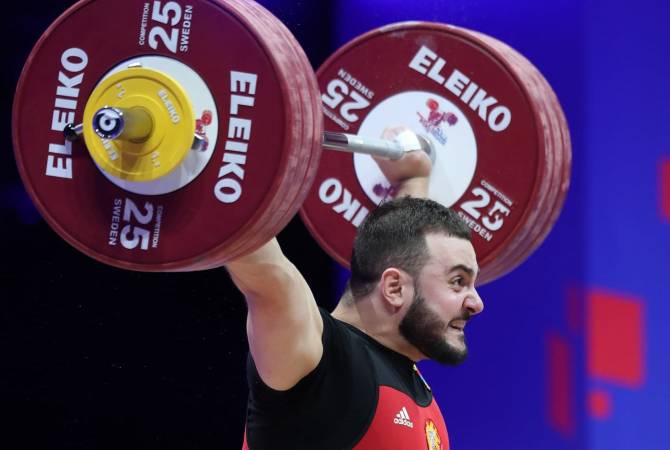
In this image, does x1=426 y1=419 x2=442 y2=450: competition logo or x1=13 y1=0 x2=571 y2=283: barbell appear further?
x1=426 y1=419 x2=442 y2=450: competition logo

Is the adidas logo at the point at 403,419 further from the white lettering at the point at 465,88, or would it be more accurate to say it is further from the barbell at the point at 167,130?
the white lettering at the point at 465,88

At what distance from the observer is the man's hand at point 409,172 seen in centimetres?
281

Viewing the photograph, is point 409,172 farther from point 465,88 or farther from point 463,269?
point 463,269

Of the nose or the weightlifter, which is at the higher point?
the nose

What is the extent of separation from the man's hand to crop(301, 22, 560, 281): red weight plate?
5 cm

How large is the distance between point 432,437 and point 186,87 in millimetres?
974

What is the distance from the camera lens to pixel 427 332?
92.9 inches

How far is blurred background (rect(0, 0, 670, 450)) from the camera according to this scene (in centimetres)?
313

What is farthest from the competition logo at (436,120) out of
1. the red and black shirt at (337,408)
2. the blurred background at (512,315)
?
the blurred background at (512,315)

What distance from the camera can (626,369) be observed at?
3535mm

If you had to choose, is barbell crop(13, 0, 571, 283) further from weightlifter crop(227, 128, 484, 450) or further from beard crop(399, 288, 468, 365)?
beard crop(399, 288, 468, 365)

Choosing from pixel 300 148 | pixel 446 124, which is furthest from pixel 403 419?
pixel 446 124

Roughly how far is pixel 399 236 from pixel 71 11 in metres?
0.87

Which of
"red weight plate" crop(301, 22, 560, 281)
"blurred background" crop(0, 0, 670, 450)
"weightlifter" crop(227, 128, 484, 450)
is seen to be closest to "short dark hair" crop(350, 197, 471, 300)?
"weightlifter" crop(227, 128, 484, 450)
